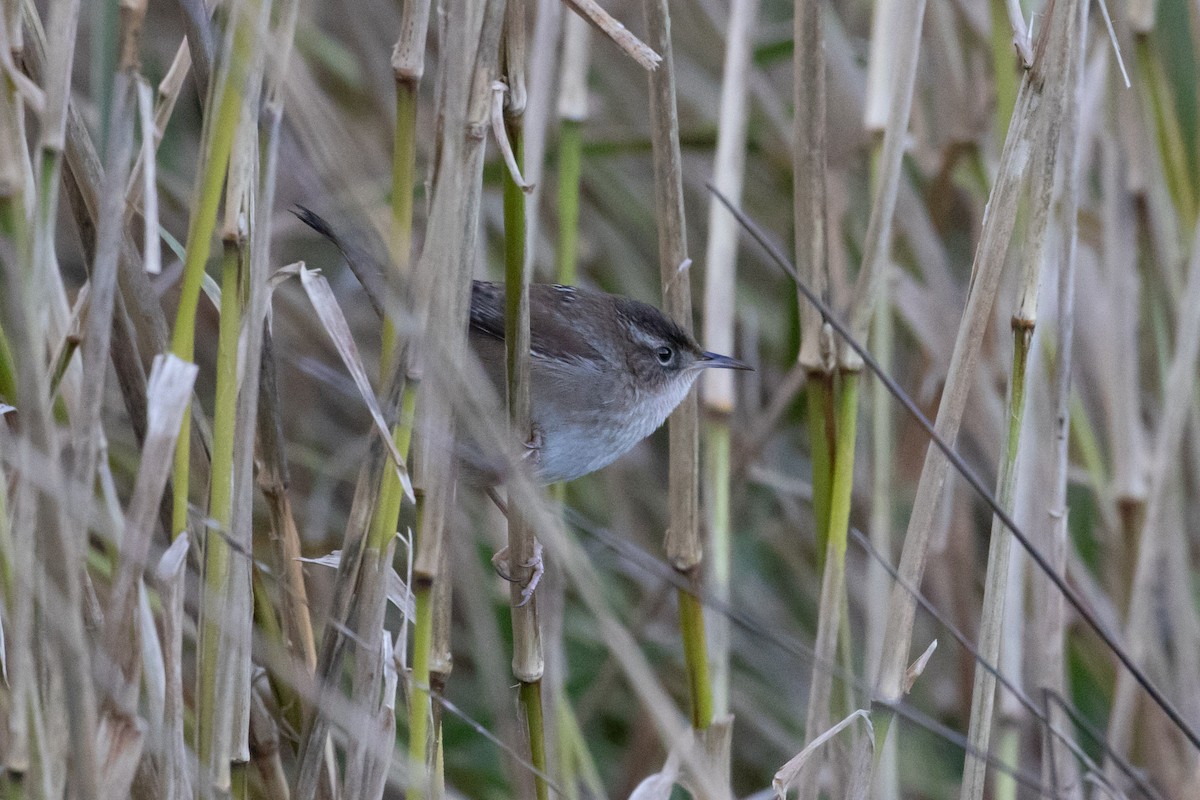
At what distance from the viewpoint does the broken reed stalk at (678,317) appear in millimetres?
1655

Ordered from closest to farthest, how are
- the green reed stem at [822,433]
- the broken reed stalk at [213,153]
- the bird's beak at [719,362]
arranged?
the broken reed stalk at [213,153] < the green reed stem at [822,433] < the bird's beak at [719,362]

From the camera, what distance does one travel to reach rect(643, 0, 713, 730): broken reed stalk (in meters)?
1.66

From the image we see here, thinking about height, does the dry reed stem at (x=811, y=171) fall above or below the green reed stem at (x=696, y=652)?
above

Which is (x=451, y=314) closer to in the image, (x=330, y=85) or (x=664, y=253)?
(x=664, y=253)

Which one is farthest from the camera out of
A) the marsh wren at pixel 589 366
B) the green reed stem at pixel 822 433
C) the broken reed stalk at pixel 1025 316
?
the marsh wren at pixel 589 366

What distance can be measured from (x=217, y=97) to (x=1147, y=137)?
2.01 m

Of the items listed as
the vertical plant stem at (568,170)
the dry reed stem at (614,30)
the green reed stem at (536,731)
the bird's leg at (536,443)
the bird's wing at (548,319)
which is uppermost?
the dry reed stem at (614,30)

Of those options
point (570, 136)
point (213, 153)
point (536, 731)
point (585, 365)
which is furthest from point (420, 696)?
point (585, 365)

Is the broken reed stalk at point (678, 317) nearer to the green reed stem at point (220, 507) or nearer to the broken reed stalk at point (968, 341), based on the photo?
the broken reed stalk at point (968, 341)

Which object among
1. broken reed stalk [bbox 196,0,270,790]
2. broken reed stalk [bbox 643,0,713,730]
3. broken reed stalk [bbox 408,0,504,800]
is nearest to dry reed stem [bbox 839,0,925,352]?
broken reed stalk [bbox 643,0,713,730]

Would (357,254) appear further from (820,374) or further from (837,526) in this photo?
(837,526)

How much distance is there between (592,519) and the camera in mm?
3637

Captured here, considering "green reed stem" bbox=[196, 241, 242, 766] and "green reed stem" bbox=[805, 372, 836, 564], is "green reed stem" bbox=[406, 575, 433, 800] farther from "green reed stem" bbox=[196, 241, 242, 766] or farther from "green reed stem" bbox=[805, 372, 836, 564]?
"green reed stem" bbox=[805, 372, 836, 564]

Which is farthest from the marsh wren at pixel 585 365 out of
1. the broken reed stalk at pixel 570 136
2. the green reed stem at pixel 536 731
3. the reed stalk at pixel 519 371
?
the green reed stem at pixel 536 731
